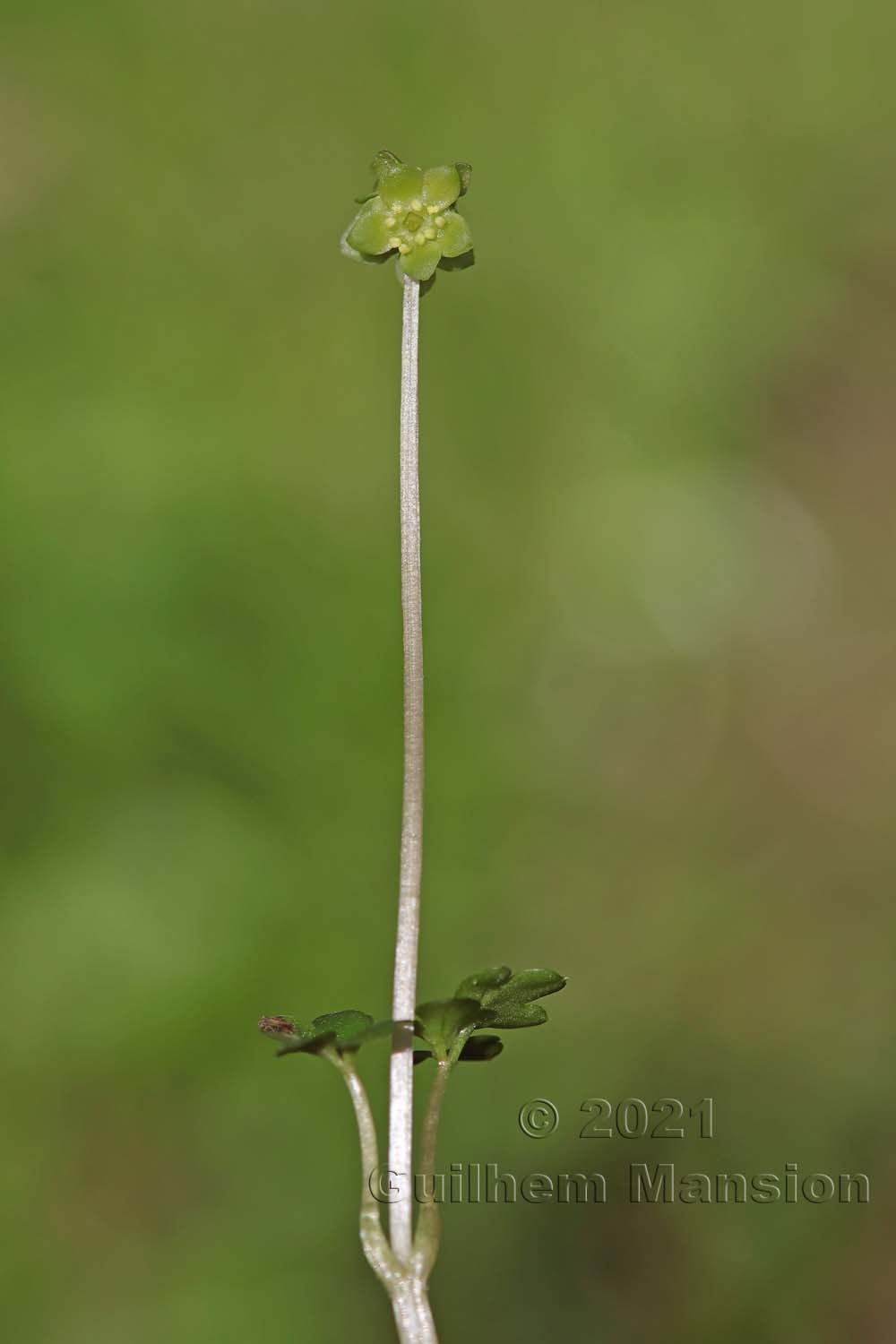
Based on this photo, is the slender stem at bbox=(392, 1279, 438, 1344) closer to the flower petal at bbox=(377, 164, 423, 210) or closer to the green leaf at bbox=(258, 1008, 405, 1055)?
the green leaf at bbox=(258, 1008, 405, 1055)

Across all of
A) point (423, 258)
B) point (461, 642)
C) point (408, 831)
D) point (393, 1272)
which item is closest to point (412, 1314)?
point (393, 1272)

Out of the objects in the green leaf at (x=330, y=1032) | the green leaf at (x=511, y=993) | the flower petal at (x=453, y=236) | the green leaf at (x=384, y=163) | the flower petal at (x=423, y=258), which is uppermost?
the green leaf at (x=384, y=163)

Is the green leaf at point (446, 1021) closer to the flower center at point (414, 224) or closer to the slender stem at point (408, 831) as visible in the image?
the slender stem at point (408, 831)

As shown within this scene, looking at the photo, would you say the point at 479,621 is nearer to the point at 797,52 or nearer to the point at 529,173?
the point at 529,173

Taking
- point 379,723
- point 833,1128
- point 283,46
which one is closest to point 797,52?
point 283,46

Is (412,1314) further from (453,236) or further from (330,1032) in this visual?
(453,236)

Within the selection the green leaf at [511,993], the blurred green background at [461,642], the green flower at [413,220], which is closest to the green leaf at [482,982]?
the green leaf at [511,993]
